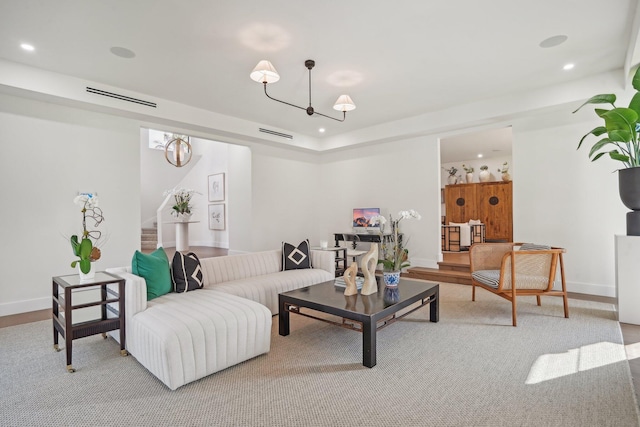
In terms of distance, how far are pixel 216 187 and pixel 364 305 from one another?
7514 mm

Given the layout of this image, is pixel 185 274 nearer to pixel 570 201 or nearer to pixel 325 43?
pixel 325 43

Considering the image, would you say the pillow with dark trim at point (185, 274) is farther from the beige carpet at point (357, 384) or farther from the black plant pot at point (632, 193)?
the black plant pot at point (632, 193)

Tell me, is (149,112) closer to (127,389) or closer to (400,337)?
(127,389)

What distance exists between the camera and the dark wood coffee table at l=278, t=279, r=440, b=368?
8.04 feet

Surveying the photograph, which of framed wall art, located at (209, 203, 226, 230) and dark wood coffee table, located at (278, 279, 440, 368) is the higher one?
framed wall art, located at (209, 203, 226, 230)

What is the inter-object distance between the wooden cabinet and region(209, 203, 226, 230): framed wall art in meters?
6.68

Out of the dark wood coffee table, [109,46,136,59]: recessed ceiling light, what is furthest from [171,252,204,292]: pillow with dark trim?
[109,46,136,59]: recessed ceiling light

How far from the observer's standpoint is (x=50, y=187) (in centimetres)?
419

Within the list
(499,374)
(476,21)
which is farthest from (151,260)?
(476,21)

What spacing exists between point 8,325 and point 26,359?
129 cm

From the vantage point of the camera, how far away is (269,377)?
229 centimetres

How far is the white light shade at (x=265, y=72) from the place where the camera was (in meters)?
3.20

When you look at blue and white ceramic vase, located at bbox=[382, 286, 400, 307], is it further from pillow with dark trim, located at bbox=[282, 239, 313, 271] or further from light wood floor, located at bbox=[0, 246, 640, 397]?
light wood floor, located at bbox=[0, 246, 640, 397]

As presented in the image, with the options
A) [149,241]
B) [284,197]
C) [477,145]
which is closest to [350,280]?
[284,197]
